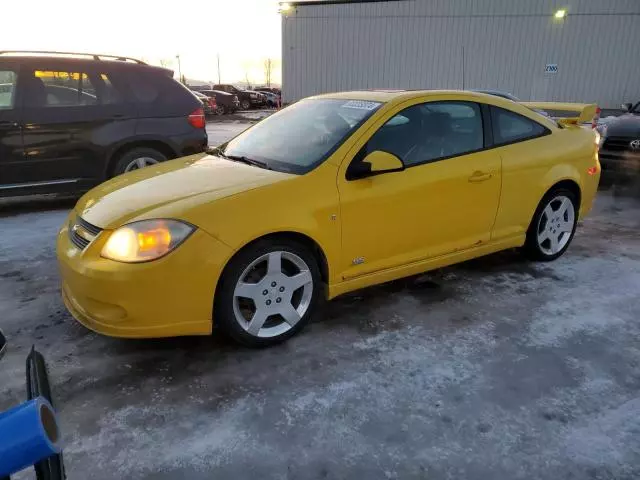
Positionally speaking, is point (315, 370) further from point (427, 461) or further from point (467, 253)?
point (467, 253)

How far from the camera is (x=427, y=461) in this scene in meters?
2.22

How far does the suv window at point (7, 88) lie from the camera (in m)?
5.54

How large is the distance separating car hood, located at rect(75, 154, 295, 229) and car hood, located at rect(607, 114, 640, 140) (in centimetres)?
763

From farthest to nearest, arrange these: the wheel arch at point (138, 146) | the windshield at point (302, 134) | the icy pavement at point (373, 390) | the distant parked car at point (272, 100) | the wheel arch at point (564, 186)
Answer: the distant parked car at point (272, 100) < the wheel arch at point (138, 146) < the wheel arch at point (564, 186) < the windshield at point (302, 134) < the icy pavement at point (373, 390)

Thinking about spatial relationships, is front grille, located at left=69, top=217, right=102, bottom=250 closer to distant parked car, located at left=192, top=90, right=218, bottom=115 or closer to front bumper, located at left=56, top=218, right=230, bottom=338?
front bumper, located at left=56, top=218, right=230, bottom=338

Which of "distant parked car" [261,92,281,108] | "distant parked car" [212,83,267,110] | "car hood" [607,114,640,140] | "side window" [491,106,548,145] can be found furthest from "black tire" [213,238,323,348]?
"distant parked car" [261,92,281,108]

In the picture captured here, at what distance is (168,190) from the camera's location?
3137 millimetres

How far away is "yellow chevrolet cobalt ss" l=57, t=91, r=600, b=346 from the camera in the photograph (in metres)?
2.78

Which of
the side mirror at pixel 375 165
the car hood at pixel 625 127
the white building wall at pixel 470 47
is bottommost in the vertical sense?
the car hood at pixel 625 127

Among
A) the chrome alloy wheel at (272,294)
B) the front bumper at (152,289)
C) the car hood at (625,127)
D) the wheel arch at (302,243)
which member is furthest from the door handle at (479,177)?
the car hood at (625,127)

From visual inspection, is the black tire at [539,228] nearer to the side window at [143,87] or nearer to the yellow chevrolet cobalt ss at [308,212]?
the yellow chevrolet cobalt ss at [308,212]

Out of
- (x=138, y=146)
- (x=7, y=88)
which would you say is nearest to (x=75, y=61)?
(x=7, y=88)

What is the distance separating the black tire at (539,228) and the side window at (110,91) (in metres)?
4.69

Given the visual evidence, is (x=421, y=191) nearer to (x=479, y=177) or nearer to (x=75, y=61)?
(x=479, y=177)
